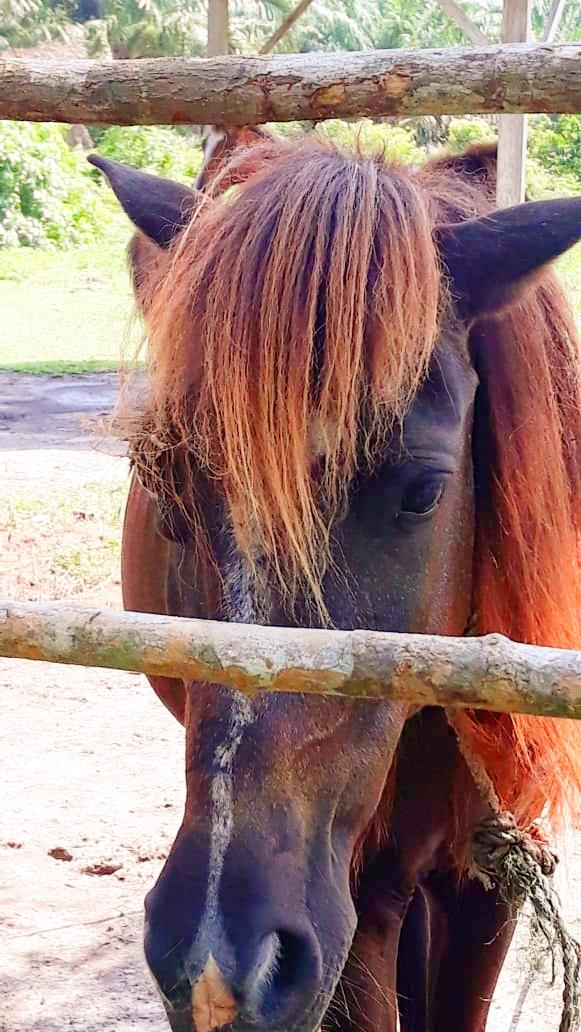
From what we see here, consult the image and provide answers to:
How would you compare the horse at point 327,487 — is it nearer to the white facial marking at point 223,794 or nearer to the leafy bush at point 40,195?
the white facial marking at point 223,794

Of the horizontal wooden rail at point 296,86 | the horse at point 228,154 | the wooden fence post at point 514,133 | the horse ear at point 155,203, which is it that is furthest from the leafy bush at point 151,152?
the horizontal wooden rail at point 296,86

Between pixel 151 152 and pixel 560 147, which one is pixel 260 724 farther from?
pixel 151 152

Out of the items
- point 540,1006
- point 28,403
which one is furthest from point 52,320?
point 540,1006

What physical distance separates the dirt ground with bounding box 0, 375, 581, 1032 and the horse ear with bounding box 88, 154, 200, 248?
377 millimetres

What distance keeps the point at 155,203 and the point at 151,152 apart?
58.7 ft

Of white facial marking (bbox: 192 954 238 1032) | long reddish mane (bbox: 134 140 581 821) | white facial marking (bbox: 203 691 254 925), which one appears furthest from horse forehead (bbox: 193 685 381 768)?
white facial marking (bbox: 192 954 238 1032)

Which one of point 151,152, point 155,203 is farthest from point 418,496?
point 151,152

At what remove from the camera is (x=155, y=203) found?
2.12 m

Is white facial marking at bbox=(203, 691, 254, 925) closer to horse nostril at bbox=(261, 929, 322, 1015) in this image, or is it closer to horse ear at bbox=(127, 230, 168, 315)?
horse nostril at bbox=(261, 929, 322, 1015)

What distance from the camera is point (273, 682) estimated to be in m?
1.16

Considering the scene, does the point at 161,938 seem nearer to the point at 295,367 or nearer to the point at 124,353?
the point at 295,367

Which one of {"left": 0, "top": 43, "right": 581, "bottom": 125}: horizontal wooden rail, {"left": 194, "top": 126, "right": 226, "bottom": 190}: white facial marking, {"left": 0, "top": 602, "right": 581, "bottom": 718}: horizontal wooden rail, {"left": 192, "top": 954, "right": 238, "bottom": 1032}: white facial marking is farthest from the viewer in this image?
{"left": 194, "top": 126, "right": 226, "bottom": 190}: white facial marking

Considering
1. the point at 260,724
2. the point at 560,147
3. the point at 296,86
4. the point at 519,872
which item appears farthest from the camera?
the point at 560,147

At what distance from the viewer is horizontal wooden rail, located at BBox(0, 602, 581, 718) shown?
43.6 inches
